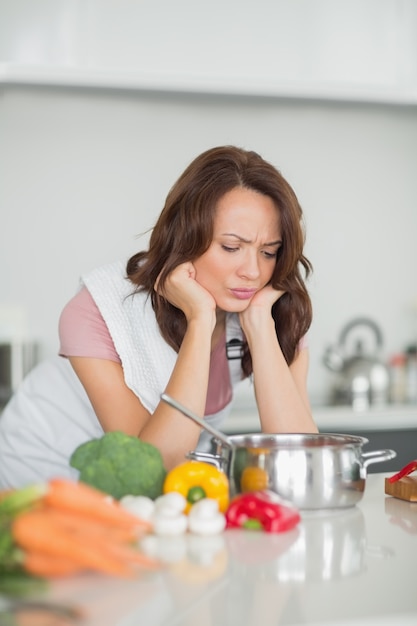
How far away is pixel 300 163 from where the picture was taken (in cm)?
397

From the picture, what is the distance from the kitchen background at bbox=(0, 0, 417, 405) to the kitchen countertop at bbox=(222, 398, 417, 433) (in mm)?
446

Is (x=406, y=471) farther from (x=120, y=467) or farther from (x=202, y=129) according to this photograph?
(x=202, y=129)

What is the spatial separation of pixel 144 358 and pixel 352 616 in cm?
111

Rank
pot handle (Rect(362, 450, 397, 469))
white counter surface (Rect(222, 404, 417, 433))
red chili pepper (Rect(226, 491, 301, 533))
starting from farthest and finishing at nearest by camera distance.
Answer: white counter surface (Rect(222, 404, 417, 433)) → pot handle (Rect(362, 450, 397, 469)) → red chili pepper (Rect(226, 491, 301, 533))

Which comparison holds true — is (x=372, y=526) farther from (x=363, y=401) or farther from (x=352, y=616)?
(x=363, y=401)

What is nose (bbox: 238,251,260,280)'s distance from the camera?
76.4 inches

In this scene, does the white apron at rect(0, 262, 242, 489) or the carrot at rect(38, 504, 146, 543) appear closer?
the carrot at rect(38, 504, 146, 543)

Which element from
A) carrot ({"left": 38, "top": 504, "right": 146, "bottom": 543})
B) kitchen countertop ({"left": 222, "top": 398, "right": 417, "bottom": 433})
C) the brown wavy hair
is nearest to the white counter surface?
kitchen countertop ({"left": 222, "top": 398, "right": 417, "bottom": 433})

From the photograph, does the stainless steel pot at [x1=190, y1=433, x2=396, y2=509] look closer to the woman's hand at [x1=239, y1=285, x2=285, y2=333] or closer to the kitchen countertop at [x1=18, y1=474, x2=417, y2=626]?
the kitchen countertop at [x1=18, y1=474, x2=417, y2=626]

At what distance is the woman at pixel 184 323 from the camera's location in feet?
6.16

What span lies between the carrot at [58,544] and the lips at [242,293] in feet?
3.50

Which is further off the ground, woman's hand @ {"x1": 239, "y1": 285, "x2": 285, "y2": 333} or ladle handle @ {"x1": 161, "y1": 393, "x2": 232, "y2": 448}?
woman's hand @ {"x1": 239, "y1": 285, "x2": 285, "y2": 333}

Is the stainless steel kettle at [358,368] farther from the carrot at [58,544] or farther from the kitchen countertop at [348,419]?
the carrot at [58,544]

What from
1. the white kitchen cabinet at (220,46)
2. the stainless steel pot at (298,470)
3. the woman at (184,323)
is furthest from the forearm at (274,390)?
the white kitchen cabinet at (220,46)
